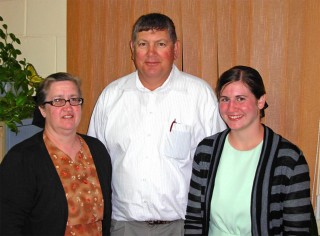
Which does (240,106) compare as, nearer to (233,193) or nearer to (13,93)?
(233,193)

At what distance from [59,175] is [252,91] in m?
0.89

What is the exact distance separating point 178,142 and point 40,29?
1430 mm

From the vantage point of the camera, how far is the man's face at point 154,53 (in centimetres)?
196

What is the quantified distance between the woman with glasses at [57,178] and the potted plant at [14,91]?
51 cm

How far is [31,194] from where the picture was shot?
1639mm

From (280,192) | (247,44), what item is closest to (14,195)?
(280,192)

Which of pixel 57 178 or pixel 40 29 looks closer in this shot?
pixel 57 178

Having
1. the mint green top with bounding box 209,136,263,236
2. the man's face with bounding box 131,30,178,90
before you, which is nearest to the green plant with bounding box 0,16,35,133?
the man's face with bounding box 131,30,178,90

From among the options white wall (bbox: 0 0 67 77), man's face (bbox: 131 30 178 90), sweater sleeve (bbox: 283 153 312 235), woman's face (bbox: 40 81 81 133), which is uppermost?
white wall (bbox: 0 0 67 77)

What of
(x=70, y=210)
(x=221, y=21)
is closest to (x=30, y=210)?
(x=70, y=210)

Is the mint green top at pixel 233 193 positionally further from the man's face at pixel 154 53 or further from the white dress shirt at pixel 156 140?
the man's face at pixel 154 53

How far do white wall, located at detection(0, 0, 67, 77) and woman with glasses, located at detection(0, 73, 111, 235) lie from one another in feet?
3.26

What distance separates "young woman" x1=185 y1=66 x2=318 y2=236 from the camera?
162 cm

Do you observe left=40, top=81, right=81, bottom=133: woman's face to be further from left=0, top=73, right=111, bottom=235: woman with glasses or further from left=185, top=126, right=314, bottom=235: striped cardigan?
left=185, top=126, right=314, bottom=235: striped cardigan
